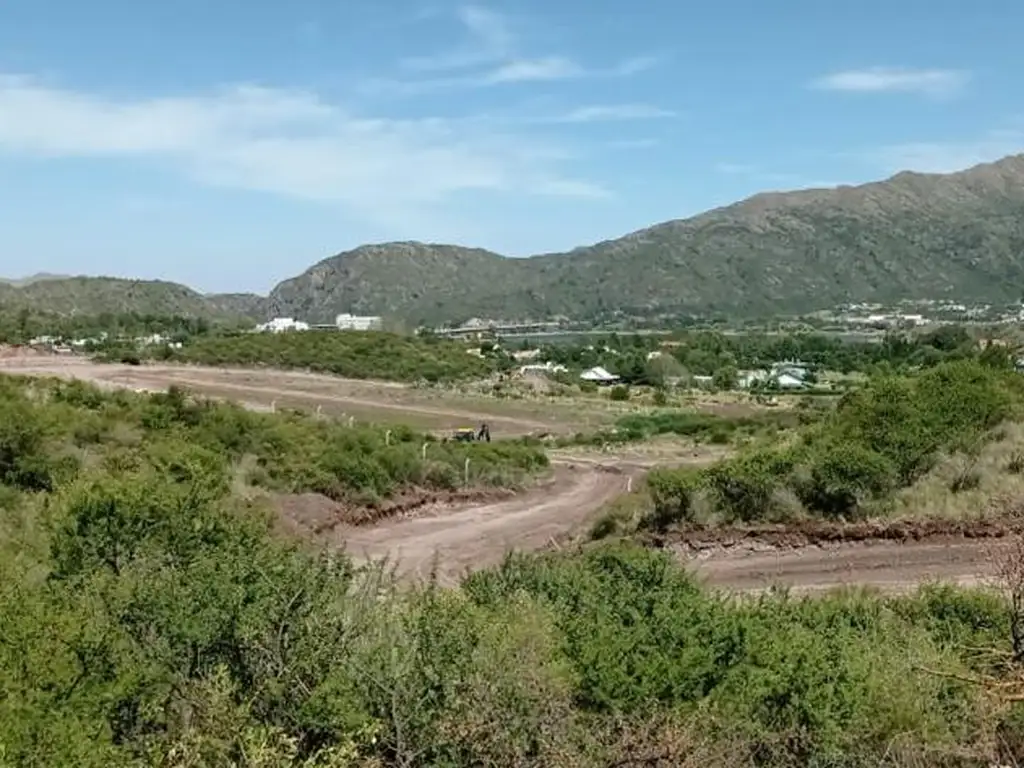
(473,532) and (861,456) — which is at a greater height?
(861,456)

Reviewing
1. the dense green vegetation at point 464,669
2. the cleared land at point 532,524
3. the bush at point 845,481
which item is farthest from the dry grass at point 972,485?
the dense green vegetation at point 464,669

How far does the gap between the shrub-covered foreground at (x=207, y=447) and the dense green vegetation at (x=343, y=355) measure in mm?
61057

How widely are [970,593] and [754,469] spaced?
1095cm

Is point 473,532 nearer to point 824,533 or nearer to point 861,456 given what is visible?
point 861,456

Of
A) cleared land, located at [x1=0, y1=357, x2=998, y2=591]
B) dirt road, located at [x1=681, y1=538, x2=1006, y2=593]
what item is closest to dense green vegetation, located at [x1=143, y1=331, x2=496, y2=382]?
cleared land, located at [x1=0, y1=357, x2=998, y2=591]

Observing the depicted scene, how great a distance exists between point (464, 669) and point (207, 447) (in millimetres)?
29230

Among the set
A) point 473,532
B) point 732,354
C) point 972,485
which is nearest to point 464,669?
point 972,485

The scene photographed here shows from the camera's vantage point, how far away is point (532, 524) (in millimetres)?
38969

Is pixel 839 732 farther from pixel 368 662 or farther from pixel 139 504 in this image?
pixel 139 504

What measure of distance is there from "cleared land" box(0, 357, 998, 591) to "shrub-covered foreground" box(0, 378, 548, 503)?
80.4 inches

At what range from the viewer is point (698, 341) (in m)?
178

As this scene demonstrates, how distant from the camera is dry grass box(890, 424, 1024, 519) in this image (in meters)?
25.3

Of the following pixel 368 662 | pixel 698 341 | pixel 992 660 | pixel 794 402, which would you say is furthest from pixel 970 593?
pixel 698 341

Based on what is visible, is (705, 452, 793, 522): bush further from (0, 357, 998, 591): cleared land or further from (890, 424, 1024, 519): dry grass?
(890, 424, 1024, 519): dry grass
